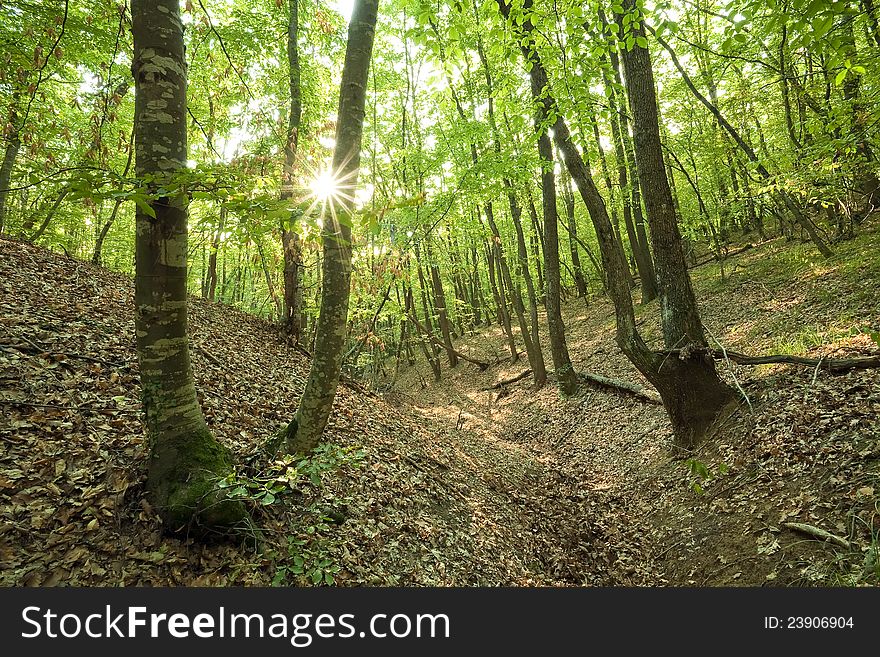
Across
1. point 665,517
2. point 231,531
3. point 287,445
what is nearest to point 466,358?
point 665,517

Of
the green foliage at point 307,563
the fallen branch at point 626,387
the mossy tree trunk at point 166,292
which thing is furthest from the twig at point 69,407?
the fallen branch at point 626,387

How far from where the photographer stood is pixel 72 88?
464 inches

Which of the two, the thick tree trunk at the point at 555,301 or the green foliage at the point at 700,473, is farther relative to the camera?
the thick tree trunk at the point at 555,301

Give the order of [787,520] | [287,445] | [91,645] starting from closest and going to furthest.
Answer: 1. [91,645]
2. [787,520]
3. [287,445]

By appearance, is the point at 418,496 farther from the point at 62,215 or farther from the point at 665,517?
the point at 62,215

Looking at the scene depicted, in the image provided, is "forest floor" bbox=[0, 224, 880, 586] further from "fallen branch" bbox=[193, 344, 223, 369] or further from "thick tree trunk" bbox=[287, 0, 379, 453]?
"thick tree trunk" bbox=[287, 0, 379, 453]

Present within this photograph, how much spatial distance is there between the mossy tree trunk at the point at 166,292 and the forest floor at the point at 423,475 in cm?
25

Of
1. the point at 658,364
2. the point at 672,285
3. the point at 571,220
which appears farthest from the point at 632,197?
the point at 658,364

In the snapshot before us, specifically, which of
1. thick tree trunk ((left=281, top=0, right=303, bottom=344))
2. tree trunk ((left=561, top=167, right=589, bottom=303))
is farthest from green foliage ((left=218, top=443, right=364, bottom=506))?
tree trunk ((left=561, top=167, right=589, bottom=303))

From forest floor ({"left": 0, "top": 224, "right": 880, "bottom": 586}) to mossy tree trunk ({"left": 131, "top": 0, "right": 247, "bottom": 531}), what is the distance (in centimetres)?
25

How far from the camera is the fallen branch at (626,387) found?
358 inches

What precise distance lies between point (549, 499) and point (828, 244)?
11.7 meters

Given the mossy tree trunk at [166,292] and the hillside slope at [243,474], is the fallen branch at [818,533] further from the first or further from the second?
the mossy tree trunk at [166,292]

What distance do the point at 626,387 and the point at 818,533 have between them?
6144mm
